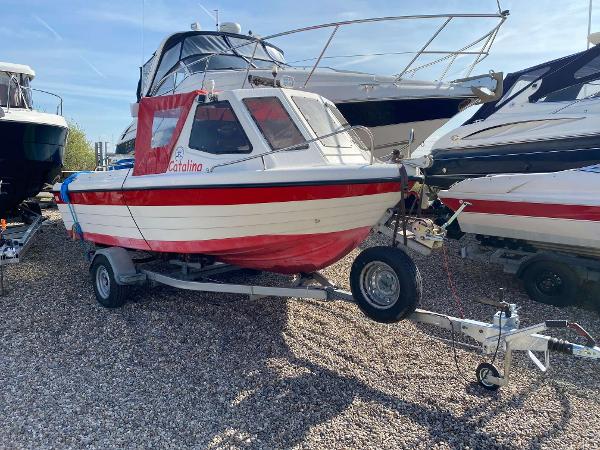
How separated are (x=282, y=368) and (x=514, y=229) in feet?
11.6

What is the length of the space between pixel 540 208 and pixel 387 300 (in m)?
2.81

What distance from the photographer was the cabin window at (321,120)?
4.34 m

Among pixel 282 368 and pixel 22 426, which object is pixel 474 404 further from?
pixel 22 426

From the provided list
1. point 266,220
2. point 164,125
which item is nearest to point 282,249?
point 266,220

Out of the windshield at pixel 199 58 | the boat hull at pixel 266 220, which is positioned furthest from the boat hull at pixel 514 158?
the boat hull at pixel 266 220

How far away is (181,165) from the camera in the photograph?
423 cm

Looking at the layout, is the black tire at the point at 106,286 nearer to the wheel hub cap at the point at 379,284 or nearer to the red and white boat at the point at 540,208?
the wheel hub cap at the point at 379,284

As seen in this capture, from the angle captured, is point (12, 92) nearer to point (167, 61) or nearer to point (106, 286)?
point (167, 61)

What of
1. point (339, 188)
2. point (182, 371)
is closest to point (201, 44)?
point (339, 188)

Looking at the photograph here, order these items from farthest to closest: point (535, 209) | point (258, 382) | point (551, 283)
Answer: point (535, 209)
point (551, 283)
point (258, 382)

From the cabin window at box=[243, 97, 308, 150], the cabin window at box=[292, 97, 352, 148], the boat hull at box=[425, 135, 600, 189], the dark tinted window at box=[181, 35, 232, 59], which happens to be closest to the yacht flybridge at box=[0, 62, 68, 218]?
the dark tinted window at box=[181, 35, 232, 59]

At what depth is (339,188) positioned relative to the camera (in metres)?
3.63

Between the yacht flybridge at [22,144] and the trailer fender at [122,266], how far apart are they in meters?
3.32

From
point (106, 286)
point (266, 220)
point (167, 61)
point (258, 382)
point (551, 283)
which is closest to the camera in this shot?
point (258, 382)
